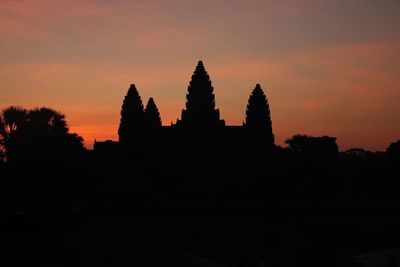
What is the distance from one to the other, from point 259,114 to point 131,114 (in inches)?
776

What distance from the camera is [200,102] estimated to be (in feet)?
276

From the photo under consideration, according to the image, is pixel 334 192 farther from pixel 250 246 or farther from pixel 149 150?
pixel 250 246

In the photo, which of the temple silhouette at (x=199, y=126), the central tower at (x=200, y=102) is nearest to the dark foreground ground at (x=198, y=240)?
the temple silhouette at (x=199, y=126)

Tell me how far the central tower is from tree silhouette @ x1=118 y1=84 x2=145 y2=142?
6734mm

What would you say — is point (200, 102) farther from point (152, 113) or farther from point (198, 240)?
point (198, 240)

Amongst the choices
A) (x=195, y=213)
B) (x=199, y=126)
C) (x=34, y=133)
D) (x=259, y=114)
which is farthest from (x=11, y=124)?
(x=259, y=114)

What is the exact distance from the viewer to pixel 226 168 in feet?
234

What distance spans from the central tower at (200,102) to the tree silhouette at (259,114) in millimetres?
4896

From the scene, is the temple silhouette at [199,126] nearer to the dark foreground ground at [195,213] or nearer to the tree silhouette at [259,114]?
the tree silhouette at [259,114]

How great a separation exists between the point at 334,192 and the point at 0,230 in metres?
44.0

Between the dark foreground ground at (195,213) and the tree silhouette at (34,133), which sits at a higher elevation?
the tree silhouette at (34,133)

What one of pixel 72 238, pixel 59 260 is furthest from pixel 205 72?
pixel 59 260

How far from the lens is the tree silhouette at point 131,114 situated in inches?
3364

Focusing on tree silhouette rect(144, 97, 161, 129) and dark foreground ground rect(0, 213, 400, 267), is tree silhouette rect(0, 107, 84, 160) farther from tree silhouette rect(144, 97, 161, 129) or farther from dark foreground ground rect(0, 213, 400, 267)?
tree silhouette rect(144, 97, 161, 129)
